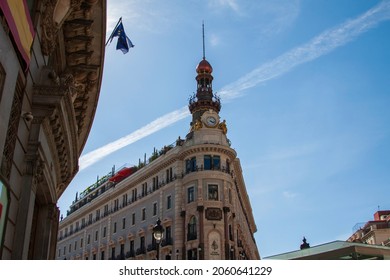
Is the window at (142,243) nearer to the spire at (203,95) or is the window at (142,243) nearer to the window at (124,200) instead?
the window at (124,200)

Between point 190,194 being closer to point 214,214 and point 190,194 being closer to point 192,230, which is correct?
point 214,214

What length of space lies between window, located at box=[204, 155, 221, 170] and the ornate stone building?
3029 cm

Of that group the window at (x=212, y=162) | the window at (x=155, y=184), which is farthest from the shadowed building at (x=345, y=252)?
the window at (x=155, y=184)

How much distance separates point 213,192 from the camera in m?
45.8

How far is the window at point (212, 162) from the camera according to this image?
47.0 m

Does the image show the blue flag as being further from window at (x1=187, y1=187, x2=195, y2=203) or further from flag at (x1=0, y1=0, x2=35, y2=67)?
window at (x1=187, y1=187, x2=195, y2=203)

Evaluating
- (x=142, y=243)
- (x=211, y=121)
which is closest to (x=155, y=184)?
(x=142, y=243)

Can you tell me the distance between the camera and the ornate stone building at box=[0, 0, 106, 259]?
9.16 m

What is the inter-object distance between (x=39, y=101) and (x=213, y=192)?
3542 centimetres

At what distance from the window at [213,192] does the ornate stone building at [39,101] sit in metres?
29.1

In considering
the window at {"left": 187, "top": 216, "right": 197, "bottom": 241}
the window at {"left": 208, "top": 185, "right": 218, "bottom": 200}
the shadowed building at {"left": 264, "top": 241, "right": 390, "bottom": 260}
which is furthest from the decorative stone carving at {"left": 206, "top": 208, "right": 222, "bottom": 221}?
the shadowed building at {"left": 264, "top": 241, "right": 390, "bottom": 260}
